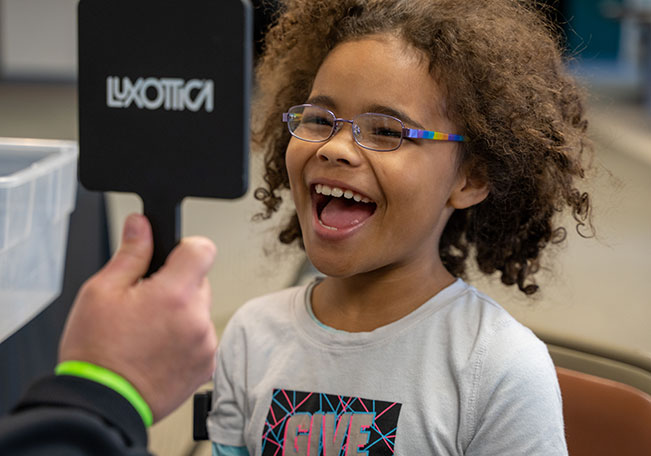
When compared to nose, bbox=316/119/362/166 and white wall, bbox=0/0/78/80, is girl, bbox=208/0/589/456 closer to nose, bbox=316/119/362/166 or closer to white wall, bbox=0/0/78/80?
nose, bbox=316/119/362/166

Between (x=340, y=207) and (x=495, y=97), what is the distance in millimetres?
253

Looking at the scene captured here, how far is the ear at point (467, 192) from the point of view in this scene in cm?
107

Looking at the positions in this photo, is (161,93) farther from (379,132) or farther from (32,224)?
(32,224)

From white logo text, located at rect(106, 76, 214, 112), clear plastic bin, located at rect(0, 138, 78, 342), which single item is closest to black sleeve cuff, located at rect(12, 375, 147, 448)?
white logo text, located at rect(106, 76, 214, 112)

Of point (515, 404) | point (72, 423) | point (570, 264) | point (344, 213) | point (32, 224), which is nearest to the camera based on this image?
point (72, 423)

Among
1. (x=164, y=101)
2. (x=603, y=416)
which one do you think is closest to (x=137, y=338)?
(x=164, y=101)

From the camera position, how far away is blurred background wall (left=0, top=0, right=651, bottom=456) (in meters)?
1.31

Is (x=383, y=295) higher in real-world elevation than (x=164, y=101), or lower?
lower

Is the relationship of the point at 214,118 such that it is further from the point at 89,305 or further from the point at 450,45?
the point at 450,45

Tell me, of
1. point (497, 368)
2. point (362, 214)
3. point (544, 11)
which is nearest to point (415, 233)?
point (362, 214)

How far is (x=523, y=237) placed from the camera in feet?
3.90

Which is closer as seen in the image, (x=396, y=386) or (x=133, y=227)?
(x=133, y=227)

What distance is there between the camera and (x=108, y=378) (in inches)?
22.5

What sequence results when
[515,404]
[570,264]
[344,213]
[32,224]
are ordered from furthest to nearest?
1. [570,264]
2. [32,224]
3. [344,213]
4. [515,404]
